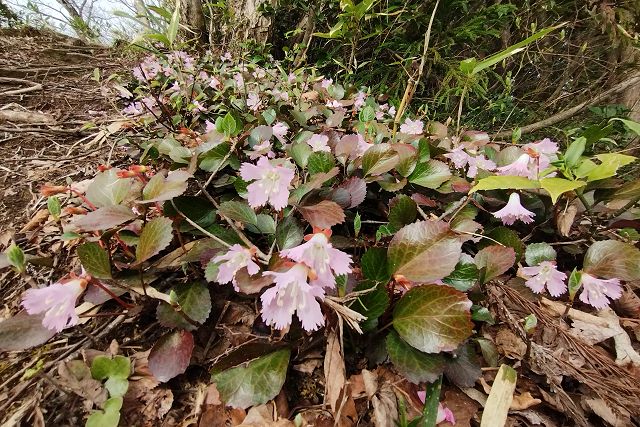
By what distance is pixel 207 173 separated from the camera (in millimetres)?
1164

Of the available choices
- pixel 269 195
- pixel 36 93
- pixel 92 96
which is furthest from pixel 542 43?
pixel 36 93

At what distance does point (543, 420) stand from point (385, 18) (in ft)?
8.66

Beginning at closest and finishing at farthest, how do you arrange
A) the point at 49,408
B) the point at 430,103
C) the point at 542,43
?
the point at 49,408, the point at 430,103, the point at 542,43

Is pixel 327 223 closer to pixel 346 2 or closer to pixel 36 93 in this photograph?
pixel 346 2

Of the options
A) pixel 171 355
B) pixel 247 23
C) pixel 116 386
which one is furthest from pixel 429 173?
pixel 247 23

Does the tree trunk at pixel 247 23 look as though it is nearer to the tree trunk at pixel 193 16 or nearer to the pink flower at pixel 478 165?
the tree trunk at pixel 193 16

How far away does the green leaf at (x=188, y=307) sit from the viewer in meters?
0.75

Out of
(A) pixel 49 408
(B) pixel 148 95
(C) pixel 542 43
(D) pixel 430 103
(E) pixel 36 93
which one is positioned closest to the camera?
(A) pixel 49 408

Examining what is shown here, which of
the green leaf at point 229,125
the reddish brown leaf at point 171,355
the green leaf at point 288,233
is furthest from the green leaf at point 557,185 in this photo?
the green leaf at point 229,125

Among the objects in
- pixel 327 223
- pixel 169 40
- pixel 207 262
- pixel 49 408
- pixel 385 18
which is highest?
pixel 385 18

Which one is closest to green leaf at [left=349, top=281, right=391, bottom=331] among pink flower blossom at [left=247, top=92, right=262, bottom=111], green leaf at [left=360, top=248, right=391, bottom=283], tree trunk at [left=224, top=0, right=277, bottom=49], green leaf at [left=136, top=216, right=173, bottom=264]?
green leaf at [left=360, top=248, right=391, bottom=283]

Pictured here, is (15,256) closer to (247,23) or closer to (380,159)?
(380,159)

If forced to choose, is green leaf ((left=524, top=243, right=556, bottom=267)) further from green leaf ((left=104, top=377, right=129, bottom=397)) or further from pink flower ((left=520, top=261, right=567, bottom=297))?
green leaf ((left=104, top=377, right=129, bottom=397))

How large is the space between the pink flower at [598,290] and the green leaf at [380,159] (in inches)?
21.8
